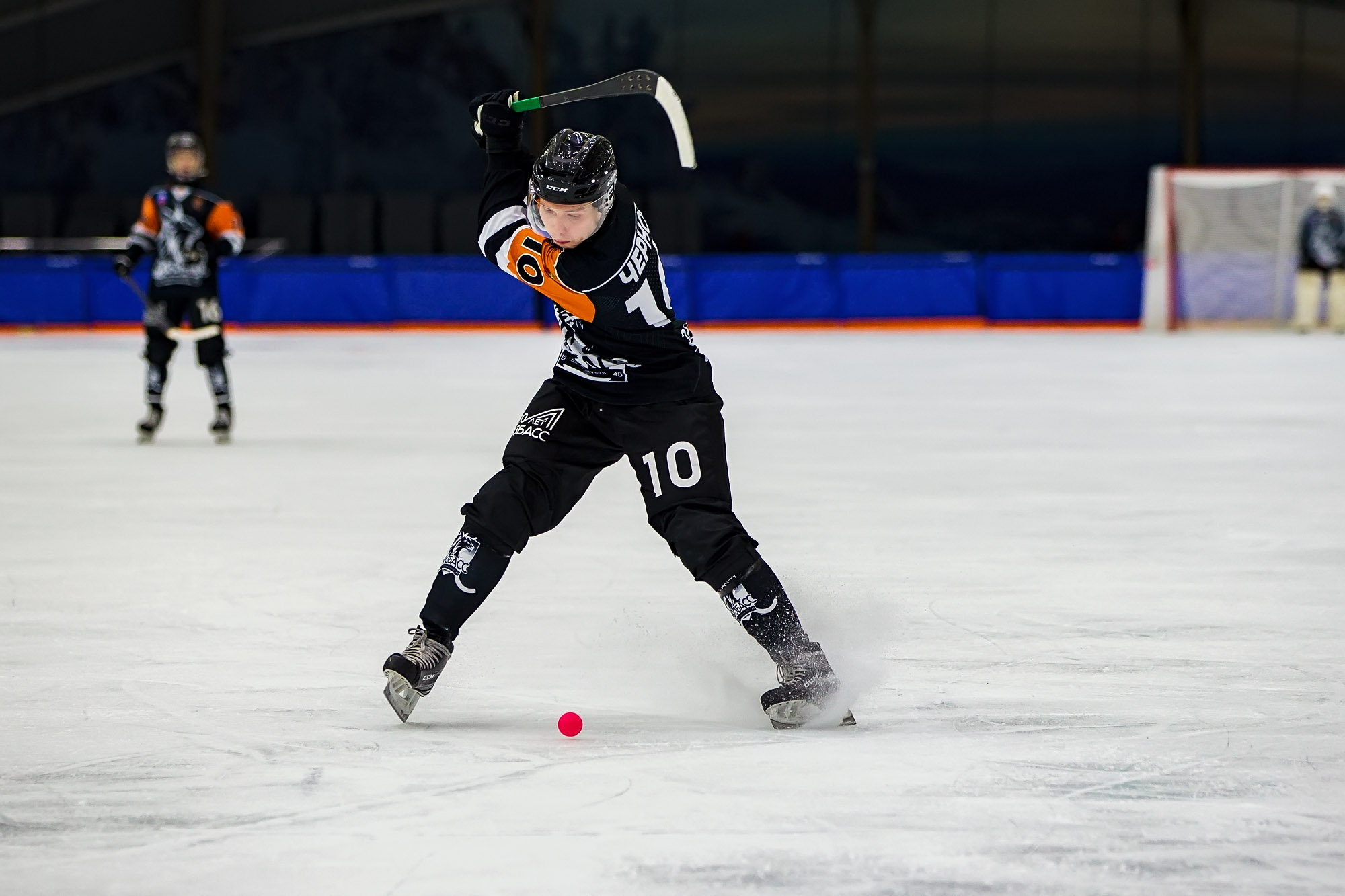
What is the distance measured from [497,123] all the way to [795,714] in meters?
1.55

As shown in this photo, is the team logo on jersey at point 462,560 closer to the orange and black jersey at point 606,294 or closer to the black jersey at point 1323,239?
the orange and black jersey at point 606,294

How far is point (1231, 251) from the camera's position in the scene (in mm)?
25578

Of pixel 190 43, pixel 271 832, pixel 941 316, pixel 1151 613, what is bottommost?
pixel 941 316

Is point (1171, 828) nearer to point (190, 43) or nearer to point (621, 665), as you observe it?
point (621, 665)

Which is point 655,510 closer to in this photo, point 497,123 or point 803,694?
point 803,694

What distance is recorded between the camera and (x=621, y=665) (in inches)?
194

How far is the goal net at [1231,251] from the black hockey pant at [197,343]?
1746cm

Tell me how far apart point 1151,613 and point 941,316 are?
2121cm

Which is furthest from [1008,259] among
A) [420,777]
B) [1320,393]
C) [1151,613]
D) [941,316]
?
[420,777]

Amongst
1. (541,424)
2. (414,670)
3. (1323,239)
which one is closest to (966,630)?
(541,424)

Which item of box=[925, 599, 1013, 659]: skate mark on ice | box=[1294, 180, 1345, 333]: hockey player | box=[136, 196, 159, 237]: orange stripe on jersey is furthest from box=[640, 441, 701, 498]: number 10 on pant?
box=[1294, 180, 1345, 333]: hockey player

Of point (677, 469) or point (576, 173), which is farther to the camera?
point (677, 469)

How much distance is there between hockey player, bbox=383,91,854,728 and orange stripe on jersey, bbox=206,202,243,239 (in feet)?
22.3

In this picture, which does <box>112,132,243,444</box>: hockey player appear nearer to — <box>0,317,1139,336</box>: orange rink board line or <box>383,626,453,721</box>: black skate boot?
<box>383,626,453,721</box>: black skate boot
